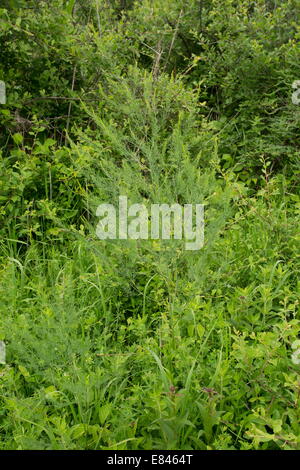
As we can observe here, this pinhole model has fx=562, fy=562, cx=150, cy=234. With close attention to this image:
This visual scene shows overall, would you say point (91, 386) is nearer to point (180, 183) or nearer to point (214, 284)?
point (214, 284)

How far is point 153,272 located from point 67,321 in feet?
1.88

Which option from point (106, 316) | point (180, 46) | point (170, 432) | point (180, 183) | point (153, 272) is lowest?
point (170, 432)

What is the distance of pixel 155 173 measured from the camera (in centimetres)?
312

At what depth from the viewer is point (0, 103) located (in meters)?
3.67

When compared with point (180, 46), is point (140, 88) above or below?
below

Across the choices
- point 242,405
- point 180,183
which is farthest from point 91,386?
point 180,183

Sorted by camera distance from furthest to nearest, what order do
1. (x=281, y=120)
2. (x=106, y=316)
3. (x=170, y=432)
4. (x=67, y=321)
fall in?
(x=281, y=120), (x=106, y=316), (x=67, y=321), (x=170, y=432)

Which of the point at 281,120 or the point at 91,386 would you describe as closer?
the point at 91,386

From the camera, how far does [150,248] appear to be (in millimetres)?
2656

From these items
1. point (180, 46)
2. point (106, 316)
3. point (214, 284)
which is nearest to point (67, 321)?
point (106, 316)

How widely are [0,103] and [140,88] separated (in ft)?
3.06

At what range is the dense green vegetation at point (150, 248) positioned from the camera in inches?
80.3

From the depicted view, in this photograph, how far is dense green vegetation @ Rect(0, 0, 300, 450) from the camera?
6.69 ft

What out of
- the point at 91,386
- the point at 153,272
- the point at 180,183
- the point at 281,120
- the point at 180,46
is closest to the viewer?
the point at 91,386
